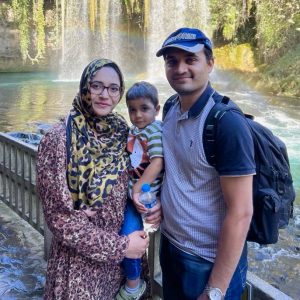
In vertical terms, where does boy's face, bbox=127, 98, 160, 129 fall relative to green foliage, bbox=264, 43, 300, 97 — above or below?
below

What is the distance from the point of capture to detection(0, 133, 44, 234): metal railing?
10.5ft

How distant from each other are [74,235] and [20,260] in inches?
72.7

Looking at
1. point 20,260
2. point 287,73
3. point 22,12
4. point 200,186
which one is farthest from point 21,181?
point 22,12

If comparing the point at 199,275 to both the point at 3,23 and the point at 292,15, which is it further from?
the point at 3,23

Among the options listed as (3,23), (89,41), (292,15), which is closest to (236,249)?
(292,15)

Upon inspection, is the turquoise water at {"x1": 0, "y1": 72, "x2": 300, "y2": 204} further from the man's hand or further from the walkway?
the man's hand

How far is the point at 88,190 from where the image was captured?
4.91 ft

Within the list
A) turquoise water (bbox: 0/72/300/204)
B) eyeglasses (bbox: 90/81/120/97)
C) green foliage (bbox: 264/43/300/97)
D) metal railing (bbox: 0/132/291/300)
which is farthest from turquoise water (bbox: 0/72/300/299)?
eyeglasses (bbox: 90/81/120/97)

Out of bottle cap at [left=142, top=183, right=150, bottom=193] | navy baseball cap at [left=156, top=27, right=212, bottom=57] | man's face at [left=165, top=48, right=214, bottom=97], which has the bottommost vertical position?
bottle cap at [left=142, top=183, right=150, bottom=193]

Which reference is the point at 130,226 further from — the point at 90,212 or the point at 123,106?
the point at 123,106

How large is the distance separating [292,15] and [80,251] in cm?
1345

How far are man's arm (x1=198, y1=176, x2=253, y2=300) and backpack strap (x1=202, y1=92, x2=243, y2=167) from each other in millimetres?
85

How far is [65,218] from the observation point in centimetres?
144

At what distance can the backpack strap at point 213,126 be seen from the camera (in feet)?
4.17
